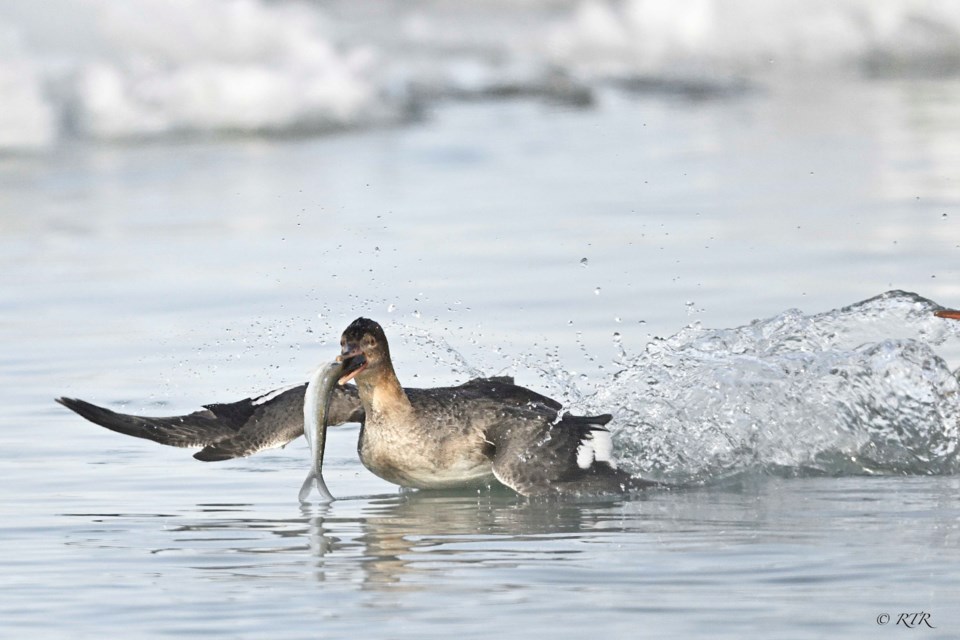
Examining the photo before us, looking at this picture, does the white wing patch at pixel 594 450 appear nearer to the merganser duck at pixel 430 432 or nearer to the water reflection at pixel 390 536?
the merganser duck at pixel 430 432

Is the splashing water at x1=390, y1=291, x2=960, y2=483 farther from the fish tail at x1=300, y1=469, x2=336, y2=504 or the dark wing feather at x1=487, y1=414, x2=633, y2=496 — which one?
the fish tail at x1=300, y1=469, x2=336, y2=504

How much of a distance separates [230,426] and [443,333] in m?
3.44

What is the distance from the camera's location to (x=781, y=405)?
34.6 ft

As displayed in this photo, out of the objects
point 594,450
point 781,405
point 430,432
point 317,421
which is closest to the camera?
point 317,421

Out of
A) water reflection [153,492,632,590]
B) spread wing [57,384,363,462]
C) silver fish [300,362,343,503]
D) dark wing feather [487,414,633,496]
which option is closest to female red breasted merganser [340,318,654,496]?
dark wing feather [487,414,633,496]

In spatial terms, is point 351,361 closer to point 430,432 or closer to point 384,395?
point 384,395

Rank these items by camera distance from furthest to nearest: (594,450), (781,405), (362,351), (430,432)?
(781,405) → (362,351) → (430,432) → (594,450)

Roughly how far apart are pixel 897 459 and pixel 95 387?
4.97 meters

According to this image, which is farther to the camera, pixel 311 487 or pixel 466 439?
pixel 466 439

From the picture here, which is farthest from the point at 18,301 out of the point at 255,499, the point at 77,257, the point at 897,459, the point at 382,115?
the point at 382,115

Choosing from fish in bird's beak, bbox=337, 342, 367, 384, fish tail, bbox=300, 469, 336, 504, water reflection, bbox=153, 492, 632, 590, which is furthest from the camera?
fish in bird's beak, bbox=337, 342, 367, 384

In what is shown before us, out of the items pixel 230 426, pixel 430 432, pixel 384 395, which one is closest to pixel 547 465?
pixel 430 432

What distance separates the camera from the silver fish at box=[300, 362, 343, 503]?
9281 mm

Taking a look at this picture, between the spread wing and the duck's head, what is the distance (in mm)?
408
